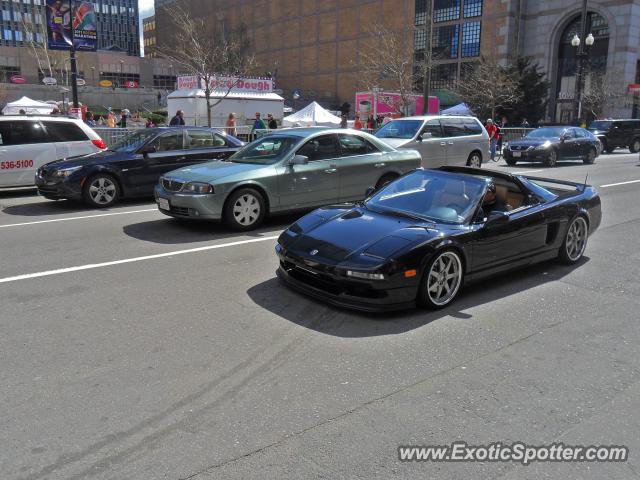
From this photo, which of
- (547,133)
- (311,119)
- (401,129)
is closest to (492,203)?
(401,129)

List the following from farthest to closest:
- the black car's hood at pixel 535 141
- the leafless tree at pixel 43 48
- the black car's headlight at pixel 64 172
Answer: the leafless tree at pixel 43 48 → the black car's hood at pixel 535 141 → the black car's headlight at pixel 64 172

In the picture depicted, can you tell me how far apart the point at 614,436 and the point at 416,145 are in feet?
39.4

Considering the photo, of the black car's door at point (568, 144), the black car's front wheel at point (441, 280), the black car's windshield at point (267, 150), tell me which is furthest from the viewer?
the black car's door at point (568, 144)

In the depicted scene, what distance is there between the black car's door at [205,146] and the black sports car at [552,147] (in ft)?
39.9

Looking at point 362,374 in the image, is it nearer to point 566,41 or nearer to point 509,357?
point 509,357

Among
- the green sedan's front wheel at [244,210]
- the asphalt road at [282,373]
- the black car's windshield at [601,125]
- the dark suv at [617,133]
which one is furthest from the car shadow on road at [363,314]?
the black car's windshield at [601,125]

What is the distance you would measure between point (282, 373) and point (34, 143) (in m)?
10.6

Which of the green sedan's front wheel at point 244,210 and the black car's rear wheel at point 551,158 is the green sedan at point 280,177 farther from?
the black car's rear wheel at point 551,158

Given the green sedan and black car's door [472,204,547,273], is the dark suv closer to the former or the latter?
the green sedan

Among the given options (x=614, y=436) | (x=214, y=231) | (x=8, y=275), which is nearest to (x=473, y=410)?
(x=614, y=436)

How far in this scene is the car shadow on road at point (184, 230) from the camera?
8086 millimetres

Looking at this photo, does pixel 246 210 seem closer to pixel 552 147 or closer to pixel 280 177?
pixel 280 177

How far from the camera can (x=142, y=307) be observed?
206 inches

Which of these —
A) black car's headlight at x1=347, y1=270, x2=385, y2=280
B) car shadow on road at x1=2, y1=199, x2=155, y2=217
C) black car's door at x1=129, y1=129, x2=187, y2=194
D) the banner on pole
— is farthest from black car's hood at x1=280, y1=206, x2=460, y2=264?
the banner on pole
